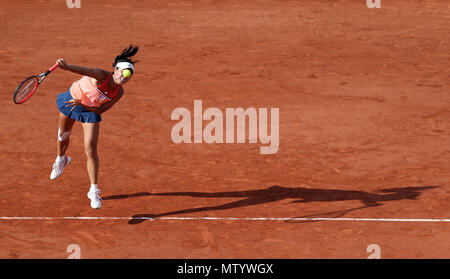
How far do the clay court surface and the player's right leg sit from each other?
0.97 feet

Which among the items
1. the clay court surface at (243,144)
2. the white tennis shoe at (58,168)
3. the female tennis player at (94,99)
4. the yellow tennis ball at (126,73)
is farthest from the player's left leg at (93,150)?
the white tennis shoe at (58,168)

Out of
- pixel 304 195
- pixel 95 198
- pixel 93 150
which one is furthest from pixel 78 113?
pixel 304 195

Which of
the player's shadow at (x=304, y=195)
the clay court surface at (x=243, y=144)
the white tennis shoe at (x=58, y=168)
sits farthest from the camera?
the white tennis shoe at (x=58, y=168)

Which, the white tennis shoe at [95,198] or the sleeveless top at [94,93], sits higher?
the sleeveless top at [94,93]

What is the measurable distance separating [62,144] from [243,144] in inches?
137

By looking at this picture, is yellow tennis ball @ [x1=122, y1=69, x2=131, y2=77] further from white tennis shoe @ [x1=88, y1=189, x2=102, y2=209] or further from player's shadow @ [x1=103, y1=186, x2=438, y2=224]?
player's shadow @ [x1=103, y1=186, x2=438, y2=224]

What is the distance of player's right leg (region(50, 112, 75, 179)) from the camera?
10.4 meters

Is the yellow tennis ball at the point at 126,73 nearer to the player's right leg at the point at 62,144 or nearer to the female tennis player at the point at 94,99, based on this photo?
the female tennis player at the point at 94,99

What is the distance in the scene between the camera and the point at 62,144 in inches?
423

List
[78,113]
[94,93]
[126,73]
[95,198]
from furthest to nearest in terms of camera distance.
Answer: [95,198]
[78,113]
[94,93]
[126,73]

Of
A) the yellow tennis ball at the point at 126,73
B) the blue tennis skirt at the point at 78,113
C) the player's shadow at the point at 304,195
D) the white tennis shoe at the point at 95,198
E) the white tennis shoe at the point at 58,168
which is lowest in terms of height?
the white tennis shoe at the point at 95,198

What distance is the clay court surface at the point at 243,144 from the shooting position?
970 cm

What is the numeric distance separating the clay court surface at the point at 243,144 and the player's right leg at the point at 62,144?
11.6 inches

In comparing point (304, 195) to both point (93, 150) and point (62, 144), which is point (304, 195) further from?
point (62, 144)
